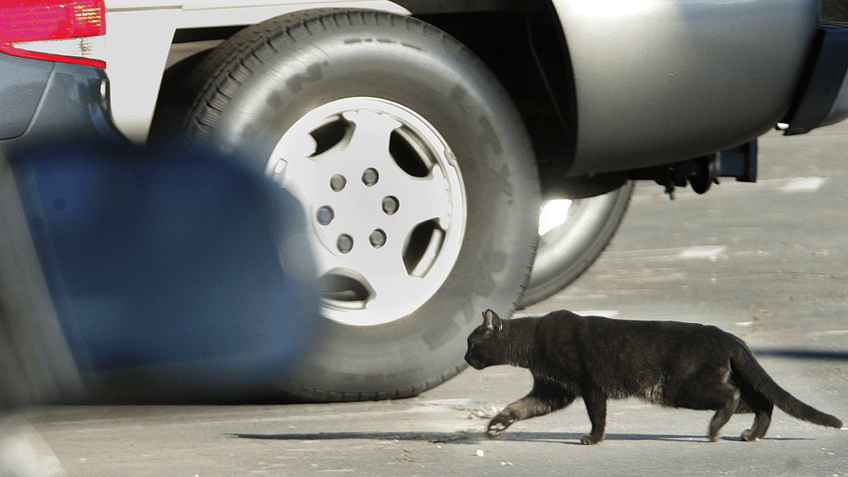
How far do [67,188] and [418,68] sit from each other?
1866 millimetres

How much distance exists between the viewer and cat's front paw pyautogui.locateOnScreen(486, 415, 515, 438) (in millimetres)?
2715

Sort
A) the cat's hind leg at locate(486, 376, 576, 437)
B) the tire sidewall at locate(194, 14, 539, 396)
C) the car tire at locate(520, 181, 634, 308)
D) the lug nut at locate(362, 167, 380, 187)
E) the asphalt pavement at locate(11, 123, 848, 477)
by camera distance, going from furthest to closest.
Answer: the car tire at locate(520, 181, 634, 308), the lug nut at locate(362, 167, 380, 187), the tire sidewall at locate(194, 14, 539, 396), the cat's hind leg at locate(486, 376, 576, 437), the asphalt pavement at locate(11, 123, 848, 477)

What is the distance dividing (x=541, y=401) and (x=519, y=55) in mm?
Answer: 1300

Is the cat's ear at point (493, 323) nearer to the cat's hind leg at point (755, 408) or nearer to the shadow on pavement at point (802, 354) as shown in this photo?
the cat's hind leg at point (755, 408)

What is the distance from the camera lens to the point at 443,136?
3.09 metres

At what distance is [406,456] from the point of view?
257cm

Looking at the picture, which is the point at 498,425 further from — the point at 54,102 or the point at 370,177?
the point at 54,102

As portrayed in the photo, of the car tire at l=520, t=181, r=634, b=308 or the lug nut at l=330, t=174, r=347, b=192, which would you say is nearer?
the lug nut at l=330, t=174, r=347, b=192

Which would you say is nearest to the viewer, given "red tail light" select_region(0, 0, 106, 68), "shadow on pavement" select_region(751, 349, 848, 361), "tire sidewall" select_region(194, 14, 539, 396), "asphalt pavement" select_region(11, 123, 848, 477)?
"red tail light" select_region(0, 0, 106, 68)

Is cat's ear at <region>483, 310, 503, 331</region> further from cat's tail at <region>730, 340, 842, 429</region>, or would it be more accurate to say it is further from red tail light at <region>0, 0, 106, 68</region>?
red tail light at <region>0, 0, 106, 68</region>

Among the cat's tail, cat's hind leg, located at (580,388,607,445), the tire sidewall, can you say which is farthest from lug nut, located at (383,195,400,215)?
the cat's tail

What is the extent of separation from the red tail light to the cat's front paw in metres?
1.37

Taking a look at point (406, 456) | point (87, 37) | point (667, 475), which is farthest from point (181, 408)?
point (667, 475)

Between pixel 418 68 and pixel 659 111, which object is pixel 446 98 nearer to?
pixel 418 68
